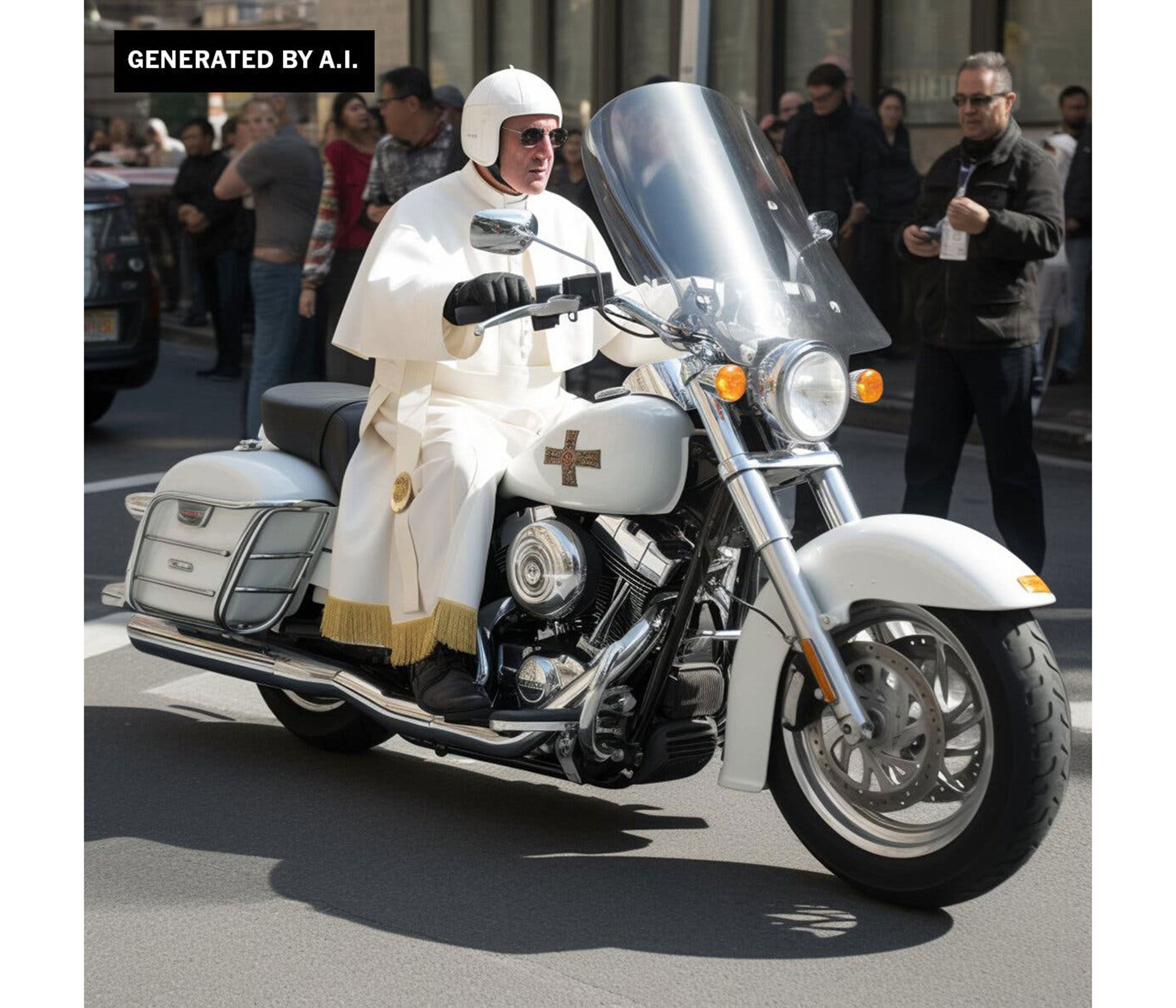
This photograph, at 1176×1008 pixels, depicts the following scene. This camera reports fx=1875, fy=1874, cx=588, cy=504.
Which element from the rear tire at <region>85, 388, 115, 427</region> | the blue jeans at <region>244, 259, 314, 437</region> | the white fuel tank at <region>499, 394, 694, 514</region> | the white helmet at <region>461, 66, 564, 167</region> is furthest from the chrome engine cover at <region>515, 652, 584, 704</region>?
the rear tire at <region>85, 388, 115, 427</region>

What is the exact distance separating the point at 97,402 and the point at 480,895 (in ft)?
27.8

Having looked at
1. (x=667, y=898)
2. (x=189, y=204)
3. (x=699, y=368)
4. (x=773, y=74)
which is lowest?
(x=667, y=898)

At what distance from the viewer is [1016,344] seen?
678 centimetres

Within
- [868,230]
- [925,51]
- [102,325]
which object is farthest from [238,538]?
[925,51]

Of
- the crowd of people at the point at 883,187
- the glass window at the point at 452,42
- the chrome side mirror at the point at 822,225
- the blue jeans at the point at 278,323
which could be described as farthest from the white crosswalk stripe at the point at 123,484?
the glass window at the point at 452,42

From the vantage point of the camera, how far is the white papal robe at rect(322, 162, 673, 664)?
4516 millimetres

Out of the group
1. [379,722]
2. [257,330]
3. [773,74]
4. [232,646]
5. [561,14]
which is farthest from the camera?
[561,14]

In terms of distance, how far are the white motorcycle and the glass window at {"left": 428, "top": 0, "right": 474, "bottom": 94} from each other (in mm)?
17901

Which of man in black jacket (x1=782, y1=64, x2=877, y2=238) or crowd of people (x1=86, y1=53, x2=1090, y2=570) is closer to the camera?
crowd of people (x1=86, y1=53, x2=1090, y2=570)

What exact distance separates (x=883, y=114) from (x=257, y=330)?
19.4ft

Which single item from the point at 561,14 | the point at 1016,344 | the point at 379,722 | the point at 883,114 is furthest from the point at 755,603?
the point at 561,14

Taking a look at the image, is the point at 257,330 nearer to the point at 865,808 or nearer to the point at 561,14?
the point at 865,808

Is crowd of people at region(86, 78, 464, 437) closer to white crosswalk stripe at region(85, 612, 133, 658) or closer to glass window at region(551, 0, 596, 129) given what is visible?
white crosswalk stripe at region(85, 612, 133, 658)

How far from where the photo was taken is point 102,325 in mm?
11523
